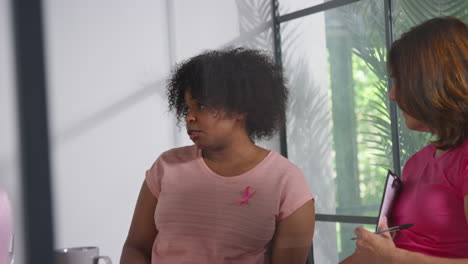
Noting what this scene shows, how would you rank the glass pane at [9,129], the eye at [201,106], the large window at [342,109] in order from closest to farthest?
the glass pane at [9,129] → the eye at [201,106] → the large window at [342,109]

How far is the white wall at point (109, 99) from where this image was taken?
0.67 metres

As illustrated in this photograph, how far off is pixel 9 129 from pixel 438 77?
614 millimetres

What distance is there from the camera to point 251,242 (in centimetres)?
100

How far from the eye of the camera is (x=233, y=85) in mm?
951

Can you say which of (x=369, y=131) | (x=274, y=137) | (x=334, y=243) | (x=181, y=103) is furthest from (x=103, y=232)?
(x=369, y=131)

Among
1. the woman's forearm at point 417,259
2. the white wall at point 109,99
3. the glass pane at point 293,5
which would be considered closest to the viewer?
the white wall at point 109,99

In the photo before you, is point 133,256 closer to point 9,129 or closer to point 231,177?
point 231,177

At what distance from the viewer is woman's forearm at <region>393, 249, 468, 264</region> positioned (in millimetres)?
820

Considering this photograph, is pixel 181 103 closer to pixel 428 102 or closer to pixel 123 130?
pixel 123 130

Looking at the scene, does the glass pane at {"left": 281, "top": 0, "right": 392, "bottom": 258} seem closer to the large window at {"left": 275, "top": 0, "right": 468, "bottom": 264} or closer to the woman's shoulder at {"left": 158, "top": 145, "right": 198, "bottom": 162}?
the large window at {"left": 275, "top": 0, "right": 468, "bottom": 264}

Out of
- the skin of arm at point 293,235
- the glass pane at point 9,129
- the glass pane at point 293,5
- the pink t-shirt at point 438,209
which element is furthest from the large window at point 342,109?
the glass pane at point 9,129

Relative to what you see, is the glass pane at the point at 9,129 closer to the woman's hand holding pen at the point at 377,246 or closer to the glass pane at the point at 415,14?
the woman's hand holding pen at the point at 377,246

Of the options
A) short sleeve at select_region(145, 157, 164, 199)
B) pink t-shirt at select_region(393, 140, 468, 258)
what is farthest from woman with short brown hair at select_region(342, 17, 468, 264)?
short sleeve at select_region(145, 157, 164, 199)

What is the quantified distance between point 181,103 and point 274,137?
193 millimetres
